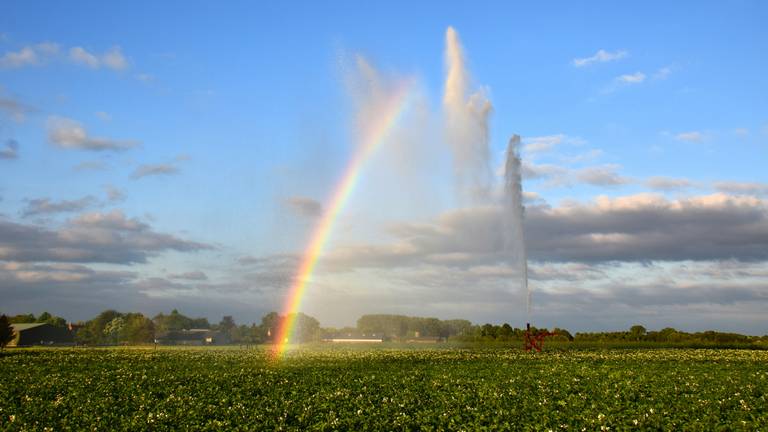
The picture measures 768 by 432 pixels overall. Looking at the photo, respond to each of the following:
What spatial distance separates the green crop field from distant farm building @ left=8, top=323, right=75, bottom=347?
128 meters

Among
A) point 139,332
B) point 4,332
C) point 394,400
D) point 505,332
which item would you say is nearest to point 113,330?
point 139,332

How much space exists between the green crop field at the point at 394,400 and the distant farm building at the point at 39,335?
12830 cm

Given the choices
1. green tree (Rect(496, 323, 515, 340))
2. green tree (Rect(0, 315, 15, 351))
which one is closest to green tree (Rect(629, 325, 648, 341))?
green tree (Rect(496, 323, 515, 340))

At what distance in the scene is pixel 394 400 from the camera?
26.9m

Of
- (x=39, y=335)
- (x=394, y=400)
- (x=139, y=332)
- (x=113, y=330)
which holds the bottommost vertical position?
(x=39, y=335)

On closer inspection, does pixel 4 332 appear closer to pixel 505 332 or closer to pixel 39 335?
pixel 39 335

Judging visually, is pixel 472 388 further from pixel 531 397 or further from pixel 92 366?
pixel 92 366

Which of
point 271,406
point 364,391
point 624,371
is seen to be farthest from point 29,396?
point 624,371

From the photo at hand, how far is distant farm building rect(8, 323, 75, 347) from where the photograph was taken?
148 m

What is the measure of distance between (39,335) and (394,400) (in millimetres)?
159570

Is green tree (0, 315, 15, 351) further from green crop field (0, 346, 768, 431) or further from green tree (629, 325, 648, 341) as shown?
green tree (629, 325, 648, 341)

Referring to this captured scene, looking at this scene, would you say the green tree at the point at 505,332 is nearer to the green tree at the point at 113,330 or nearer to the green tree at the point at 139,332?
the green tree at the point at 139,332

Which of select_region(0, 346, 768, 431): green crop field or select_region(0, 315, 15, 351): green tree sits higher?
select_region(0, 315, 15, 351): green tree

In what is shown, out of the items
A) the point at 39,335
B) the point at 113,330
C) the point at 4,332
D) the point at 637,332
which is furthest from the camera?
the point at 113,330
